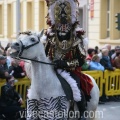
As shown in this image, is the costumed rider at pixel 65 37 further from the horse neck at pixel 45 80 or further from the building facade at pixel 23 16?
the building facade at pixel 23 16

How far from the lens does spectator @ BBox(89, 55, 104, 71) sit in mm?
15656

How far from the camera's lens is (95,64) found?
15.8 m

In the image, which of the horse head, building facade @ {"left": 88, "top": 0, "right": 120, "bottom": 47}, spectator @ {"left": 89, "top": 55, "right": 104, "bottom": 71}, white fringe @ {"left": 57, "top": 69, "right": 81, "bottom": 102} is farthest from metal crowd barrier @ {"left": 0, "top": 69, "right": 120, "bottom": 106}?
building facade @ {"left": 88, "top": 0, "right": 120, "bottom": 47}

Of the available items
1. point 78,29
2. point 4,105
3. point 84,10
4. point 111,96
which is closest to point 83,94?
point 78,29

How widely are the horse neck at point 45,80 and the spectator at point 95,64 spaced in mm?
7282

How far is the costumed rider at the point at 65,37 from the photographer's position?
889 centimetres

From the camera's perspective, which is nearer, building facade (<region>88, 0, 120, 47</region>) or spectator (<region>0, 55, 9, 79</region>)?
spectator (<region>0, 55, 9, 79</region>)

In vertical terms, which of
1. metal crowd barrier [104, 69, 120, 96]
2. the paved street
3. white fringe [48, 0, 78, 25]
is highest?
white fringe [48, 0, 78, 25]

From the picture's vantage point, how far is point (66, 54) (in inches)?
353

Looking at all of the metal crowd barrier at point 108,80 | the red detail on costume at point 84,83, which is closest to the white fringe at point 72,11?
the red detail on costume at point 84,83

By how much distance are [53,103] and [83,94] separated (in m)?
0.83

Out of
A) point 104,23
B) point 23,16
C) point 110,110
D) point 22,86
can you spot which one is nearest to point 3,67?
point 22,86

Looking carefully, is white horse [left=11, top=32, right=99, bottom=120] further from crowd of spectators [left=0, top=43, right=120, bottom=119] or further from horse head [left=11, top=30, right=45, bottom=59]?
crowd of spectators [left=0, top=43, right=120, bottom=119]

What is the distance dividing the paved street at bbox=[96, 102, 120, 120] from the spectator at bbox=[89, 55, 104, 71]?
1.12 meters
